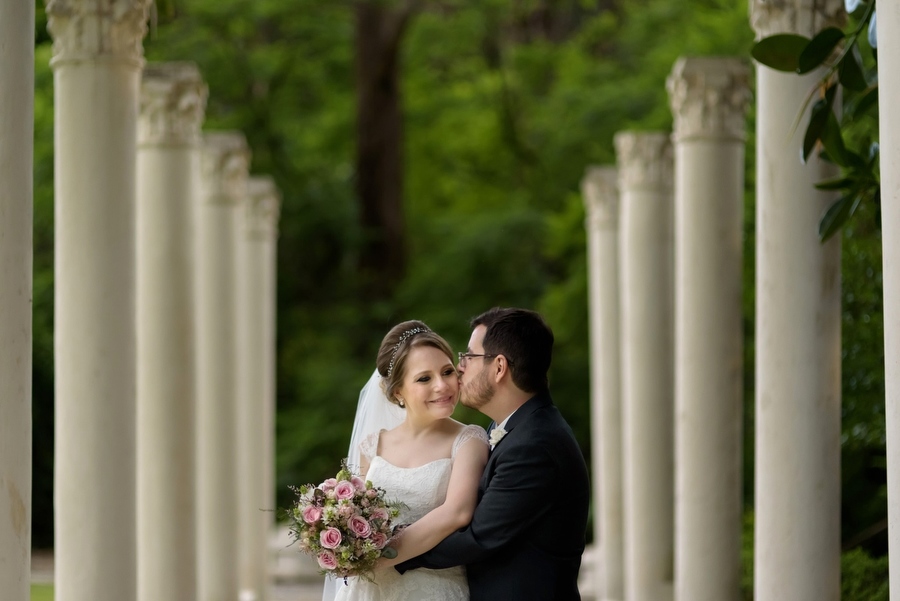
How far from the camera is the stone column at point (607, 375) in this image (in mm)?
33656

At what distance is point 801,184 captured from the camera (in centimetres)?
1636

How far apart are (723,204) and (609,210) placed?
1423 centimetres

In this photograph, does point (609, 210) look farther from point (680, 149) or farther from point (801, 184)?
point (801, 184)

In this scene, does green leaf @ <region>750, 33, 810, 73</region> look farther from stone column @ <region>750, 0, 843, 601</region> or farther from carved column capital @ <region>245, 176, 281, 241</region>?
carved column capital @ <region>245, 176, 281, 241</region>

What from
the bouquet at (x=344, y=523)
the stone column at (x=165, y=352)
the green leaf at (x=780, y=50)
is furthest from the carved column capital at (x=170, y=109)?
the bouquet at (x=344, y=523)

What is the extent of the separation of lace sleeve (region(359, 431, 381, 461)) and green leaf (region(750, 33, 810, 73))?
621 centimetres

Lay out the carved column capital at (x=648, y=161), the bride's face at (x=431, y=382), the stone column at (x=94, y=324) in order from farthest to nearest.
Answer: the carved column capital at (x=648, y=161)
the stone column at (x=94, y=324)
the bride's face at (x=431, y=382)

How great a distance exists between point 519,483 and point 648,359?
1749cm

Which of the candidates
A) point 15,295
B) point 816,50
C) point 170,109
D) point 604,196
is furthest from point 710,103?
point 604,196

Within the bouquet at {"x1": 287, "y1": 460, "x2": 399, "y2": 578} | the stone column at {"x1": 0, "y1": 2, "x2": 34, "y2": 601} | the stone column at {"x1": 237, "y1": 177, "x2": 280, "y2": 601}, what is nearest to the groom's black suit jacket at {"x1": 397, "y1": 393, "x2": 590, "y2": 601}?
the bouquet at {"x1": 287, "y1": 460, "x2": 399, "y2": 578}

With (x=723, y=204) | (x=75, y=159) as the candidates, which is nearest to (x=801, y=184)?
(x=723, y=204)

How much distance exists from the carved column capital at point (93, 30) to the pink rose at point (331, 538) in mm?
8514

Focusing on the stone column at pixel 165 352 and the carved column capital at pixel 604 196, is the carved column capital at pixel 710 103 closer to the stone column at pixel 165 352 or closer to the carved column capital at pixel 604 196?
Answer: the stone column at pixel 165 352

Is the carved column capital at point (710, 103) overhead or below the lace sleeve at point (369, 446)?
overhead
